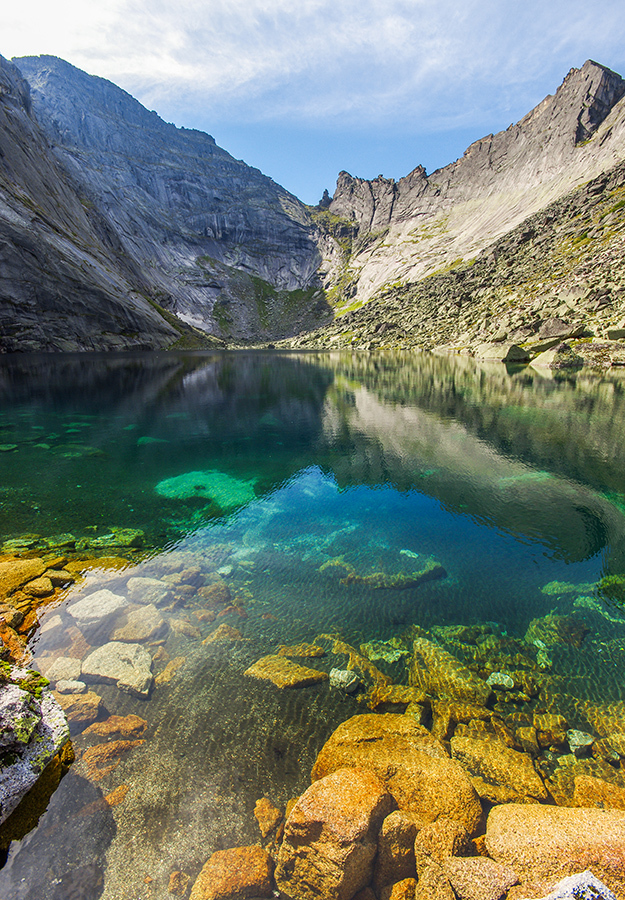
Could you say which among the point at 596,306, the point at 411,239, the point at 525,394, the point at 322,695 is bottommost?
the point at 322,695

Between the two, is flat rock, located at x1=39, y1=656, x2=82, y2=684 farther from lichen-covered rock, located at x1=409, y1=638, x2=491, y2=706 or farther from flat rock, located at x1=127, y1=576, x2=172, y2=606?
lichen-covered rock, located at x1=409, y1=638, x2=491, y2=706

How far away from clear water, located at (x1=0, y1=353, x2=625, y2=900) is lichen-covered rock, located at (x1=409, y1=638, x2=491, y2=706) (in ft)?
4.03

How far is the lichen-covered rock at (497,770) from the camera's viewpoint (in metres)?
6.30

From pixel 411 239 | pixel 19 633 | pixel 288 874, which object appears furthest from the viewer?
pixel 411 239

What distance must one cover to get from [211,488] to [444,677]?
14997 mm

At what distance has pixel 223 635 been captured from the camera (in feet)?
33.0

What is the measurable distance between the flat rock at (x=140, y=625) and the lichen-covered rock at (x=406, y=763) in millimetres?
5426

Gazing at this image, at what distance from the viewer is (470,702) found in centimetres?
818

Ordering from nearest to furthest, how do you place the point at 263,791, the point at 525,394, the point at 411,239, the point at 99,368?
1. the point at 263,791
2. the point at 525,394
3. the point at 99,368
4. the point at 411,239

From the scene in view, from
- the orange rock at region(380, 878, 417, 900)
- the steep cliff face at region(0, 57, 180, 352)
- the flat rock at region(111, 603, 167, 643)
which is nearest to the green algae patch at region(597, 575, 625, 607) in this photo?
the orange rock at region(380, 878, 417, 900)

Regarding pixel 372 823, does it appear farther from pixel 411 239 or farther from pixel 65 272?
pixel 411 239

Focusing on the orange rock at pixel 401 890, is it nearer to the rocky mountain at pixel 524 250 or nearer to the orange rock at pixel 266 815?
the orange rock at pixel 266 815

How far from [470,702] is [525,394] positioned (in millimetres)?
43838

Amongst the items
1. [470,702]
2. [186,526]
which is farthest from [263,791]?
[186,526]
